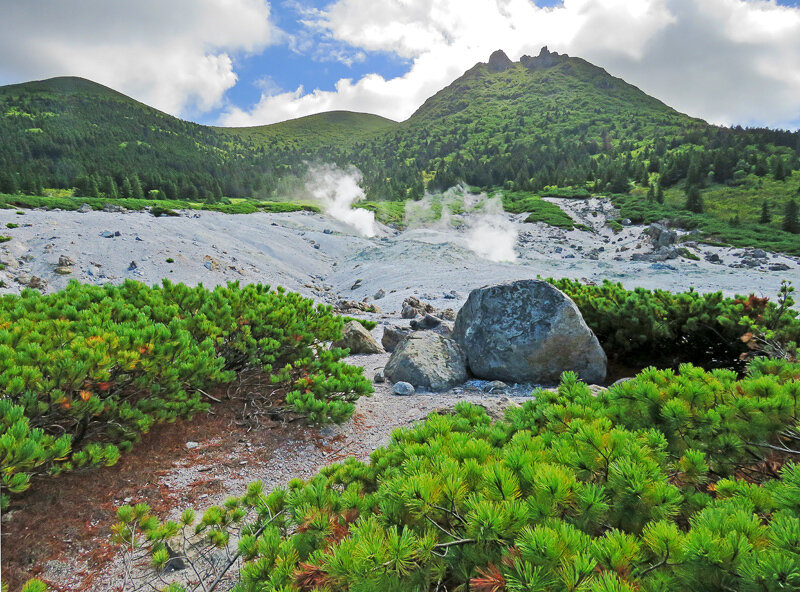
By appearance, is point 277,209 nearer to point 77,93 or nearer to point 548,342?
point 548,342

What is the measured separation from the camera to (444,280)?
20062mm

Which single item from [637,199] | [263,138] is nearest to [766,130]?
[637,199]

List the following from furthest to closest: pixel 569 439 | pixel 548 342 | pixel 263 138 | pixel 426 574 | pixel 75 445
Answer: pixel 263 138 → pixel 548 342 → pixel 75 445 → pixel 569 439 → pixel 426 574

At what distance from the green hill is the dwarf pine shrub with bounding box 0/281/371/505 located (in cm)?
3368

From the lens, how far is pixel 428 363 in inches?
280

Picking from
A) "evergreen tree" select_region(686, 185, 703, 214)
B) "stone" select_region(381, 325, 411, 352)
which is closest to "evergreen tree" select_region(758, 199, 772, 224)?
"evergreen tree" select_region(686, 185, 703, 214)

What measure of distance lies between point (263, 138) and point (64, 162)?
4228 inches

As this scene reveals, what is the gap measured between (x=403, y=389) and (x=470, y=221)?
42.4 metres

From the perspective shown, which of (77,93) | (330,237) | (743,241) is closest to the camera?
(743,241)

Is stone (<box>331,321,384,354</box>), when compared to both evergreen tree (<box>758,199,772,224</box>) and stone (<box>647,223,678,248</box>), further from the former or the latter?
evergreen tree (<box>758,199,772,224</box>)

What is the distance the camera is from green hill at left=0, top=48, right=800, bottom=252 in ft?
169

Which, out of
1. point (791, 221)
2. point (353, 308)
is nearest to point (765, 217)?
point (791, 221)

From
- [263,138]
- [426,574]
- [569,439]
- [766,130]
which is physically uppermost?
[263,138]

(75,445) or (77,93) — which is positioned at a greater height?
(77,93)
